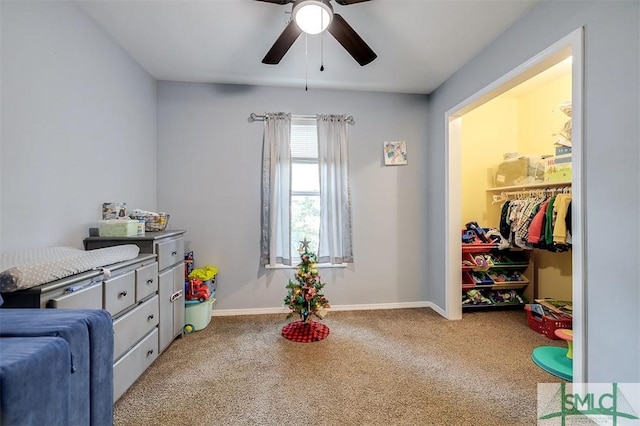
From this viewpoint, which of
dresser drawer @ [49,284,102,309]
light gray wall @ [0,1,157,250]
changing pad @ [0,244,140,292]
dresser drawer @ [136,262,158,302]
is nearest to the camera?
changing pad @ [0,244,140,292]

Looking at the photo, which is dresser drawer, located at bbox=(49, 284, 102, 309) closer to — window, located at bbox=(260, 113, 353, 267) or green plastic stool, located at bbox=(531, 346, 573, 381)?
window, located at bbox=(260, 113, 353, 267)

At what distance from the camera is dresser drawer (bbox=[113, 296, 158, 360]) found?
1585 millimetres

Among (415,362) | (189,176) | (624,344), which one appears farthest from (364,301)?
(189,176)

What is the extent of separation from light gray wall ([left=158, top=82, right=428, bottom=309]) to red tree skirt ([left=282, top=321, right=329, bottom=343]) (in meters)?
0.51

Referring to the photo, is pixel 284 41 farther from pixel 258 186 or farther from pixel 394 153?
pixel 394 153

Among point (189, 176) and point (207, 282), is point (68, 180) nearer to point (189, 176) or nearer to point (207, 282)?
point (189, 176)

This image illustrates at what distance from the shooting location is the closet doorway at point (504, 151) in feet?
5.01

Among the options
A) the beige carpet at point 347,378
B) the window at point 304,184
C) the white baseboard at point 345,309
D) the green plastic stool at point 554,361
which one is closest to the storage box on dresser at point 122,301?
the beige carpet at point 347,378

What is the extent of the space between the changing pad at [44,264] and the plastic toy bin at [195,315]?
3.50 ft

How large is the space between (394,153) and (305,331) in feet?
7.39

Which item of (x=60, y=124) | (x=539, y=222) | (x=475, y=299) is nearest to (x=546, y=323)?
(x=475, y=299)

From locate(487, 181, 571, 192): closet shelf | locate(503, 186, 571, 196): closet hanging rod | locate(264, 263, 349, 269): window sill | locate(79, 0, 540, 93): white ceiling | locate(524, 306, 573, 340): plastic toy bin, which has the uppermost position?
locate(79, 0, 540, 93): white ceiling

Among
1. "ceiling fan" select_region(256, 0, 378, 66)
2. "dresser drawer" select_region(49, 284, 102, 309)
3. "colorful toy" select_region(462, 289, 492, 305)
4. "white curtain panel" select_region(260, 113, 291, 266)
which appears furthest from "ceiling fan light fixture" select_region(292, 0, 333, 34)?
"colorful toy" select_region(462, 289, 492, 305)

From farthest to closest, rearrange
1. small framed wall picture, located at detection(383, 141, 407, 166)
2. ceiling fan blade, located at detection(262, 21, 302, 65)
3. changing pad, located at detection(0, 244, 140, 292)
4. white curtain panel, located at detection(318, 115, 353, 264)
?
small framed wall picture, located at detection(383, 141, 407, 166)
white curtain panel, located at detection(318, 115, 353, 264)
ceiling fan blade, located at detection(262, 21, 302, 65)
changing pad, located at detection(0, 244, 140, 292)
